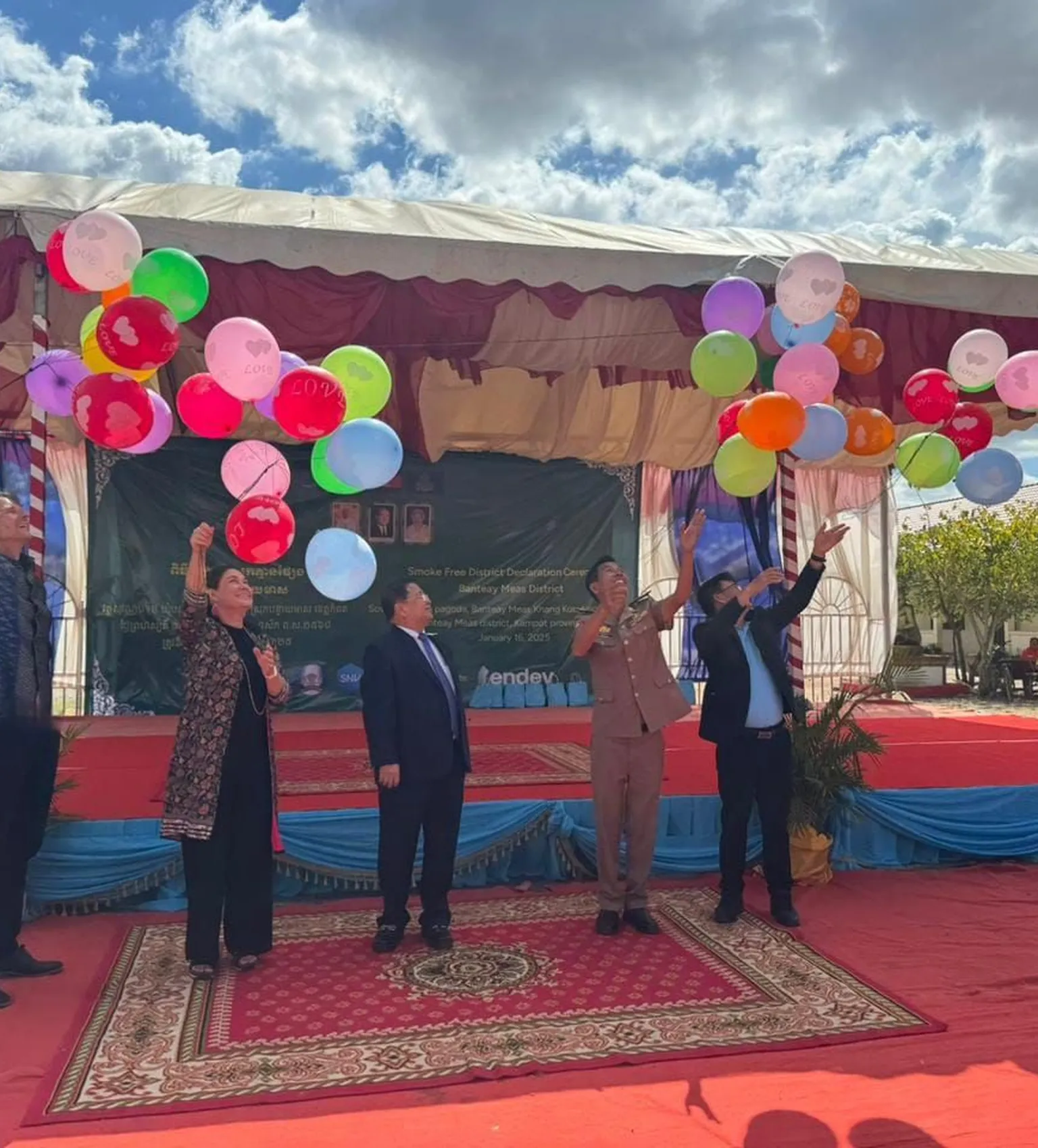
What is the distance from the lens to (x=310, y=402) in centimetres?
347

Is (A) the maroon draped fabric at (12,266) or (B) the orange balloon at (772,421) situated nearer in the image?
(B) the orange balloon at (772,421)

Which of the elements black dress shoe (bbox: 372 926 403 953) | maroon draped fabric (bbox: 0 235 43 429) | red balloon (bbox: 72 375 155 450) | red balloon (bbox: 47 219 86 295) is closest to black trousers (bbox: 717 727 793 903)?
black dress shoe (bbox: 372 926 403 953)

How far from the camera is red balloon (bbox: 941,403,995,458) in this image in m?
4.51

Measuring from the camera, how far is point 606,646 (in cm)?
348

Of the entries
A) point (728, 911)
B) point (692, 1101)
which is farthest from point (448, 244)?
point (692, 1101)

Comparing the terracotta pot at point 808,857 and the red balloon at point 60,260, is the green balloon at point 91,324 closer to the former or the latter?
the red balloon at point 60,260

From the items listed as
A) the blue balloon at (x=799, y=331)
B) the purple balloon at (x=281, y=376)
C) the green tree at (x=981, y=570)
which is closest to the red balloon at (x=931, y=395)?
the blue balloon at (x=799, y=331)

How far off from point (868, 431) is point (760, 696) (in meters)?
1.36

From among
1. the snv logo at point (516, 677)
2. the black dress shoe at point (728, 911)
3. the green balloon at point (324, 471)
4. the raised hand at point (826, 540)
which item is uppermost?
the green balloon at point (324, 471)

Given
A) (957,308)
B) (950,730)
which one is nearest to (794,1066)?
(957,308)

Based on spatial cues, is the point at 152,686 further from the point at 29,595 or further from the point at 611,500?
the point at 29,595

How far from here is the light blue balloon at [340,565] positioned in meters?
3.50

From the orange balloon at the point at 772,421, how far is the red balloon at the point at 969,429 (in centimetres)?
125

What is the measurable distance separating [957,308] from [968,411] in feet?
1.61
